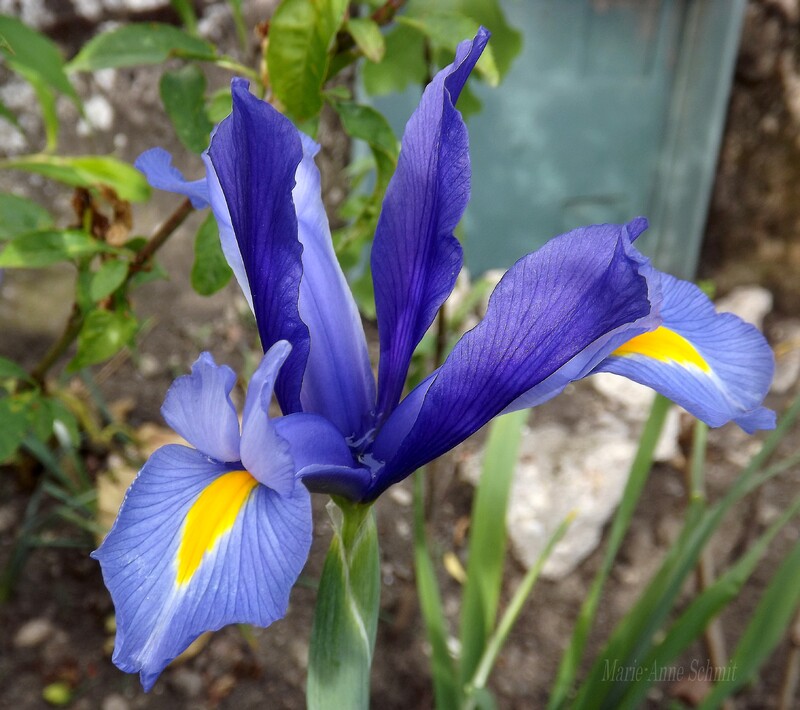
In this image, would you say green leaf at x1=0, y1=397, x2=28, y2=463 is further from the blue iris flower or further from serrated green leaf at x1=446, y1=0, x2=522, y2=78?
serrated green leaf at x1=446, y1=0, x2=522, y2=78

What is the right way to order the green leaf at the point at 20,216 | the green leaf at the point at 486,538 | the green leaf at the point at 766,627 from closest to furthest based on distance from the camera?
the green leaf at the point at 20,216, the green leaf at the point at 766,627, the green leaf at the point at 486,538

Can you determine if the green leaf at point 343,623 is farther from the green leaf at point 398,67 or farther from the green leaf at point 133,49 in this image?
the green leaf at point 398,67

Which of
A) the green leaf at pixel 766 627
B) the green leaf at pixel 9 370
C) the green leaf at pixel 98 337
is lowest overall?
the green leaf at pixel 766 627

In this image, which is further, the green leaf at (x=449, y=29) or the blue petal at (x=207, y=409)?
the green leaf at (x=449, y=29)

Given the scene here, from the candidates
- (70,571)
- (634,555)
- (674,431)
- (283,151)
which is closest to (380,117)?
(283,151)

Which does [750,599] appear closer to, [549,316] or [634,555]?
[634,555]

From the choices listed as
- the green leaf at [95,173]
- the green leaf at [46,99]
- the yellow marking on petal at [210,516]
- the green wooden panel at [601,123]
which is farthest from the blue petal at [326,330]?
the green wooden panel at [601,123]

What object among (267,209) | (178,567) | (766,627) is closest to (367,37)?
(267,209)
